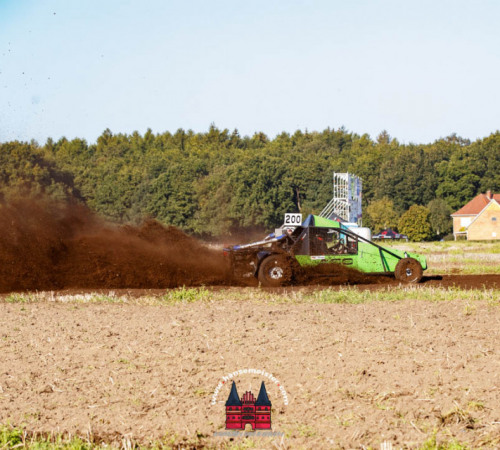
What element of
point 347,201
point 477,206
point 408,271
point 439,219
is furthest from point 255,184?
point 408,271

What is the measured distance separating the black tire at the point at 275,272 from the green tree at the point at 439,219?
10149 cm

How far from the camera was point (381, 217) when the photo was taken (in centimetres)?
11800

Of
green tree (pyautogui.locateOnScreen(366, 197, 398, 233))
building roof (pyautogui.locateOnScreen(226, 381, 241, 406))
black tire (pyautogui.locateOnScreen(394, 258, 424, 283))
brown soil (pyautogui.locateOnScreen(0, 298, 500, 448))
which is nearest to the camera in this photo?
brown soil (pyautogui.locateOnScreen(0, 298, 500, 448))

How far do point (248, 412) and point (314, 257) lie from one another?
14.4 metres

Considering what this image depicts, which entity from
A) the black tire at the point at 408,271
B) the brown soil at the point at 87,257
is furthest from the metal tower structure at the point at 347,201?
the brown soil at the point at 87,257

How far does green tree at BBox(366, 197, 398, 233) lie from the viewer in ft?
385

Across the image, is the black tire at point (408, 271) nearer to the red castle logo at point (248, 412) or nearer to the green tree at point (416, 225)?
the red castle logo at point (248, 412)

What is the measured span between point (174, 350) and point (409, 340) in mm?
3608

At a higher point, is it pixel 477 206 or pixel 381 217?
pixel 477 206

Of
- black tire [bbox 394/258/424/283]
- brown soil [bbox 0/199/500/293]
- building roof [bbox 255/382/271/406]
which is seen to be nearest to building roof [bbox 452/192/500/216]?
brown soil [bbox 0/199/500/293]

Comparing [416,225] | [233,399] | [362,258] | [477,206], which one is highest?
[477,206]

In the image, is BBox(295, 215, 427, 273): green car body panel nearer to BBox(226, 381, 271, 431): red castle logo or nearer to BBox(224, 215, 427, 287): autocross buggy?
BBox(224, 215, 427, 287): autocross buggy

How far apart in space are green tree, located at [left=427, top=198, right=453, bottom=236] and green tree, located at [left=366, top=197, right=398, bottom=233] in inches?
243

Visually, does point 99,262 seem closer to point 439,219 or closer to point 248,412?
point 248,412
